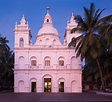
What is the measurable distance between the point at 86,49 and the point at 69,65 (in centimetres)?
1717

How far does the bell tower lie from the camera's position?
5426 centimetres

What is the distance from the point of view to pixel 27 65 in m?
52.8

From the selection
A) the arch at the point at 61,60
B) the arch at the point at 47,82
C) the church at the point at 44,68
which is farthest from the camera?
the arch at the point at 61,60

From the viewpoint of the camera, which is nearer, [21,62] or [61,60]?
[21,62]

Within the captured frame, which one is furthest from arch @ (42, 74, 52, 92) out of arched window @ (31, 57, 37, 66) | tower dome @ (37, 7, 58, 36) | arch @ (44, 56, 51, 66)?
tower dome @ (37, 7, 58, 36)

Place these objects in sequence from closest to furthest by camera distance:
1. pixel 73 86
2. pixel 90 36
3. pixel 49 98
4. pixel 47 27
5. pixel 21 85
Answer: pixel 49 98, pixel 90 36, pixel 21 85, pixel 73 86, pixel 47 27

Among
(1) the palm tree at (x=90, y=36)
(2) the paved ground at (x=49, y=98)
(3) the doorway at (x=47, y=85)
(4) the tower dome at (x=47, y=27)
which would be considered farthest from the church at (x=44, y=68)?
(2) the paved ground at (x=49, y=98)

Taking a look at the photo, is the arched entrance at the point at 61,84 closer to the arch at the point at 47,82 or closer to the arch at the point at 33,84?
the arch at the point at 47,82

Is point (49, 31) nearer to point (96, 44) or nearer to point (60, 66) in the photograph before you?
point (60, 66)

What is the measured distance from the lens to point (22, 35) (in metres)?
54.9

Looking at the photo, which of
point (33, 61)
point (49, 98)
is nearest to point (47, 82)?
point (33, 61)

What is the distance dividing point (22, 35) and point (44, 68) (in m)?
9.12

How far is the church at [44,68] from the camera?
172ft

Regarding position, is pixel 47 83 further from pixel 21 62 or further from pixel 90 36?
pixel 90 36
